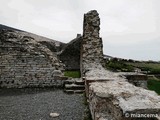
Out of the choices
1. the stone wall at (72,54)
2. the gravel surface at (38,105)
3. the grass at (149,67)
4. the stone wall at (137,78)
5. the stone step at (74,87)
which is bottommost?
the gravel surface at (38,105)

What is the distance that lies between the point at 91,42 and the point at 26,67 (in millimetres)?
3150

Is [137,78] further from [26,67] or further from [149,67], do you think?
[149,67]

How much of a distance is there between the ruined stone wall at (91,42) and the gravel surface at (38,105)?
98.3 inches

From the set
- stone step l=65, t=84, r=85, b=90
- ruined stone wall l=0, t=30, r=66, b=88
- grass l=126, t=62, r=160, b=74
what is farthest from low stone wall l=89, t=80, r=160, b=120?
grass l=126, t=62, r=160, b=74

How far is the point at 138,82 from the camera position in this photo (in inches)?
468

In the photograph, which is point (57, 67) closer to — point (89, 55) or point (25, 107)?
point (89, 55)

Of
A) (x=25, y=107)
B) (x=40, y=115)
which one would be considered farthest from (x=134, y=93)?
(x=25, y=107)

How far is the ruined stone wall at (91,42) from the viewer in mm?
13406

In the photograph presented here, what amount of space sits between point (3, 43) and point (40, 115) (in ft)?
21.3

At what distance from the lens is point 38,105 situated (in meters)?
8.84

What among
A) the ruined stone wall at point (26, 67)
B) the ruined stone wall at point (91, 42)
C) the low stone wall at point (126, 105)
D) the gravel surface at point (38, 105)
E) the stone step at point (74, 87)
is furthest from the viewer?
the ruined stone wall at point (91, 42)

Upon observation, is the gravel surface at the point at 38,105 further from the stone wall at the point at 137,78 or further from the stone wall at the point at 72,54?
the stone wall at the point at 72,54

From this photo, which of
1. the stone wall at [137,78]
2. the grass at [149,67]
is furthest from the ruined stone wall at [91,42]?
the grass at [149,67]

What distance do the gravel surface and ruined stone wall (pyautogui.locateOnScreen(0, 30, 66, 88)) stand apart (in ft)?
3.47
